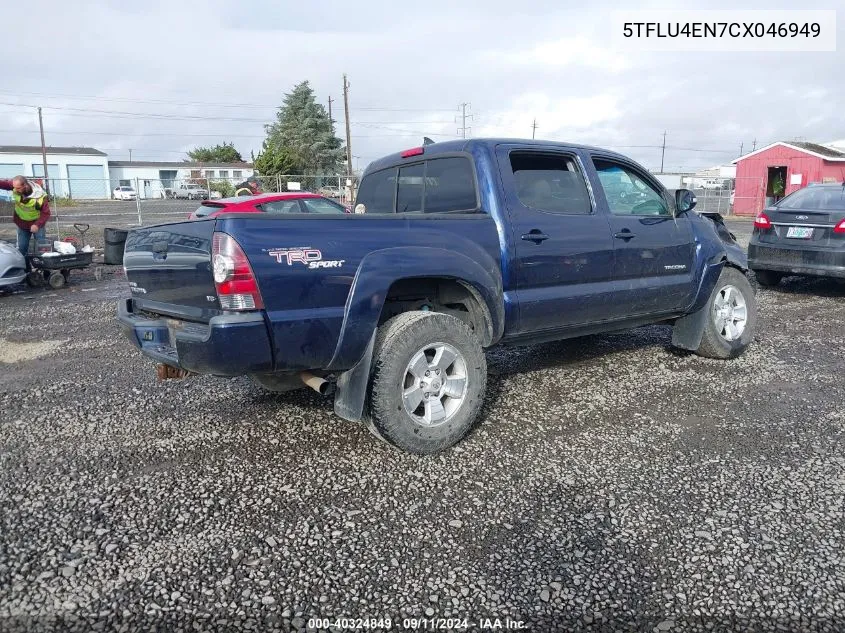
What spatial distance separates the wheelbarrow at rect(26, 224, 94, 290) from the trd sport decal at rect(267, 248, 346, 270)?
8812 millimetres

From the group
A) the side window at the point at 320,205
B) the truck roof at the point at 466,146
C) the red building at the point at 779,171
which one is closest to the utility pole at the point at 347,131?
the red building at the point at 779,171

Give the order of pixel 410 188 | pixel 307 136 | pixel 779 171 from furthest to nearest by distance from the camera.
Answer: pixel 307 136 → pixel 779 171 → pixel 410 188

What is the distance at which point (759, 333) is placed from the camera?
6.97 m

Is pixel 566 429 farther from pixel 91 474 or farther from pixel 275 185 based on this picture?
pixel 275 185

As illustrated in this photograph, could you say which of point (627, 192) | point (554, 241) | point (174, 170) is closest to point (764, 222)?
point (627, 192)

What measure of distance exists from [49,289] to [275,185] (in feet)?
61.4

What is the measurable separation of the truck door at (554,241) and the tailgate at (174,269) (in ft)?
6.33

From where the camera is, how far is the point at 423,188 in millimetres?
4848

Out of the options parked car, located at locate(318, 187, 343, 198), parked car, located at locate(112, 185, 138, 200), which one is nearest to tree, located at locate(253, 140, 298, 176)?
parked car, located at locate(112, 185, 138, 200)

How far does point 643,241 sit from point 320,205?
8188 mm

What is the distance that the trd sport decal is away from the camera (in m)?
3.24

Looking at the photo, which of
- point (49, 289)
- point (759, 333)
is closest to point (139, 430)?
point (759, 333)

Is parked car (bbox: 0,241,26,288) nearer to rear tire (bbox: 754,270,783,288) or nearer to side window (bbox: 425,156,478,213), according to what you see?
side window (bbox: 425,156,478,213)

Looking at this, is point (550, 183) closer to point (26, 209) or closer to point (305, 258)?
point (305, 258)
